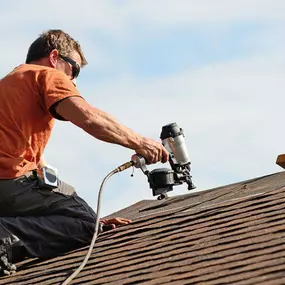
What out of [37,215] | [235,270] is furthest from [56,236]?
[235,270]

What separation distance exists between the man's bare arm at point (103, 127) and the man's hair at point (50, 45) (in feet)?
2.71

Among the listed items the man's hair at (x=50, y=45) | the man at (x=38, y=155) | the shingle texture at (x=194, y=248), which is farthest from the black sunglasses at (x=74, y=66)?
the shingle texture at (x=194, y=248)

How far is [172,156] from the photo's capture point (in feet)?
21.8

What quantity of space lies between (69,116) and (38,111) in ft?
1.12

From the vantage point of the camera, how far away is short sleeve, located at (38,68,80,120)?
573cm

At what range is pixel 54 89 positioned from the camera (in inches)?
227

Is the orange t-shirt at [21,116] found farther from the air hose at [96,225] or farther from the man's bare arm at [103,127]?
the air hose at [96,225]

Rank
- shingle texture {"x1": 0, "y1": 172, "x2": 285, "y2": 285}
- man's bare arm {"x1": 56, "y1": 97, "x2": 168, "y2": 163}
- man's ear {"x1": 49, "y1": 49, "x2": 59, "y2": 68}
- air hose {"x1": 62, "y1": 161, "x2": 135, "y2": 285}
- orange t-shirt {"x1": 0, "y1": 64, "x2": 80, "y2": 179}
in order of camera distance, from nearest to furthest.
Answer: shingle texture {"x1": 0, "y1": 172, "x2": 285, "y2": 285}
air hose {"x1": 62, "y1": 161, "x2": 135, "y2": 285}
man's bare arm {"x1": 56, "y1": 97, "x2": 168, "y2": 163}
orange t-shirt {"x1": 0, "y1": 64, "x2": 80, "y2": 179}
man's ear {"x1": 49, "y1": 49, "x2": 59, "y2": 68}

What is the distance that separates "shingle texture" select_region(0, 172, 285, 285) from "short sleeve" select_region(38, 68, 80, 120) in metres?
0.96

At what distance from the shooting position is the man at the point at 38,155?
227 inches

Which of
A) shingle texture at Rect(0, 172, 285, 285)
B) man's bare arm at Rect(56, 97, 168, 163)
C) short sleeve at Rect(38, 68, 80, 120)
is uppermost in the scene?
short sleeve at Rect(38, 68, 80, 120)

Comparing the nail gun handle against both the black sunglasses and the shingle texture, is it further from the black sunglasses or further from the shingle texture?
the black sunglasses

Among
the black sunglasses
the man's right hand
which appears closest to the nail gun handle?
the man's right hand

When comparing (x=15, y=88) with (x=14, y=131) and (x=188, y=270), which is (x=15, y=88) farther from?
(x=188, y=270)
